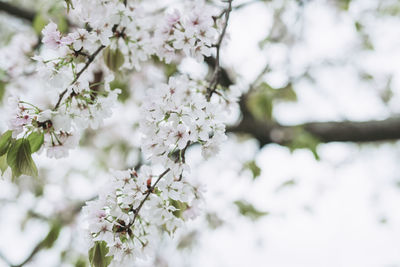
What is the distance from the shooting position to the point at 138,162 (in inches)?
93.4

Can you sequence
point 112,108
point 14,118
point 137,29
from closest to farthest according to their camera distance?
1. point 14,118
2. point 112,108
3. point 137,29

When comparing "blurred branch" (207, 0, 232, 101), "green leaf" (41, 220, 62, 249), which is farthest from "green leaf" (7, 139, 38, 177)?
"green leaf" (41, 220, 62, 249)

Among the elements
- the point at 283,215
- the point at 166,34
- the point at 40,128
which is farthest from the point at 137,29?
the point at 283,215

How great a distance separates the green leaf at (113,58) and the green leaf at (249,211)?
1.40 m

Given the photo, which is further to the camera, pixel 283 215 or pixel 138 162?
pixel 283 215

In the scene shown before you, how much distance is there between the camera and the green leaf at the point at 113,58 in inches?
42.3

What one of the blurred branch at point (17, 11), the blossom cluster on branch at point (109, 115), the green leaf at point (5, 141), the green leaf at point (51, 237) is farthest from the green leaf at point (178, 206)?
the blurred branch at point (17, 11)

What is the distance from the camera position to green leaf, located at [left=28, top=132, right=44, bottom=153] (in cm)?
85

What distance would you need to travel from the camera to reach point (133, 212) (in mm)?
847

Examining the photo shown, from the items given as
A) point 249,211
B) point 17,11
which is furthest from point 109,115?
point 17,11

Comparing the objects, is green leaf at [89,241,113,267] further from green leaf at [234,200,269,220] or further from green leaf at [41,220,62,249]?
green leaf at [234,200,269,220]

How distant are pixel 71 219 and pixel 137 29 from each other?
6.71 ft

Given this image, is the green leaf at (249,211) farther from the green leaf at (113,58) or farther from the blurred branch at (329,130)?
the green leaf at (113,58)

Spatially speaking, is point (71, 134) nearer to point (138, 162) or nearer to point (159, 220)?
point (159, 220)
